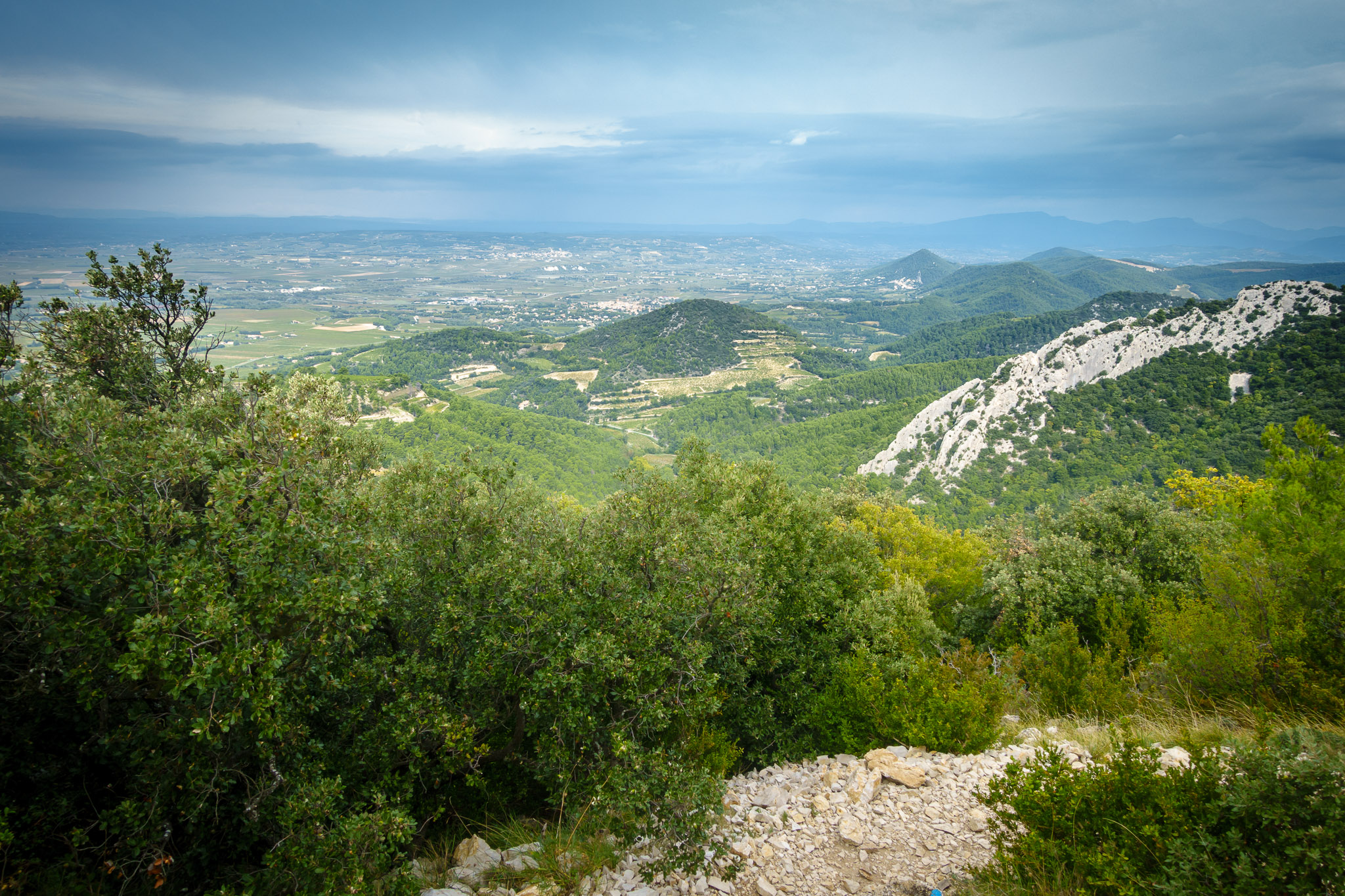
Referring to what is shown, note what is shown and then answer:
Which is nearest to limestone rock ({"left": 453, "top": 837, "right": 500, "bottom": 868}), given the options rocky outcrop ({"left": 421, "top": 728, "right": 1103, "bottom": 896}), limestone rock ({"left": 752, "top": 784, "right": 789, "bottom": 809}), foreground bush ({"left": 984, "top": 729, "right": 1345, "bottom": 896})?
rocky outcrop ({"left": 421, "top": 728, "right": 1103, "bottom": 896})

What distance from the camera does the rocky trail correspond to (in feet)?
28.0

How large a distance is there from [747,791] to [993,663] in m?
10.5

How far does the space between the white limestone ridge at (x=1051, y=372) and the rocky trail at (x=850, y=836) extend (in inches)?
3373

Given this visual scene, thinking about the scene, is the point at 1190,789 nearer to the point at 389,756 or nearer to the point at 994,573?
the point at 389,756

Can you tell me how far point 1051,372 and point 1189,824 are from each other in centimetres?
10995

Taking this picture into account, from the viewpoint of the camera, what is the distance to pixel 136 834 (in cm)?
726

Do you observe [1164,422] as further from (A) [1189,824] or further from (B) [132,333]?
(B) [132,333]

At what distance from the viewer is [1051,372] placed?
96188mm

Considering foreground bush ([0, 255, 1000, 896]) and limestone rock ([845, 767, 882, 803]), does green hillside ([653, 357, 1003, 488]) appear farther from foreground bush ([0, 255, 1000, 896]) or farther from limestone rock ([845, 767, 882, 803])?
limestone rock ([845, 767, 882, 803])

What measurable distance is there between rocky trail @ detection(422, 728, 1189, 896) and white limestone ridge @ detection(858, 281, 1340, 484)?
85.7 m

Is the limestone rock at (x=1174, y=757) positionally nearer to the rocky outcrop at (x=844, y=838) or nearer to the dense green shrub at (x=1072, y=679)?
the rocky outcrop at (x=844, y=838)

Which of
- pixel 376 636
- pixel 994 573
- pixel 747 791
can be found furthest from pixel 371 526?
pixel 994 573

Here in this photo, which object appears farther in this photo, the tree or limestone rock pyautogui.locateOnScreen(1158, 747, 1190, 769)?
the tree

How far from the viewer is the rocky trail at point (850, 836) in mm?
8531
